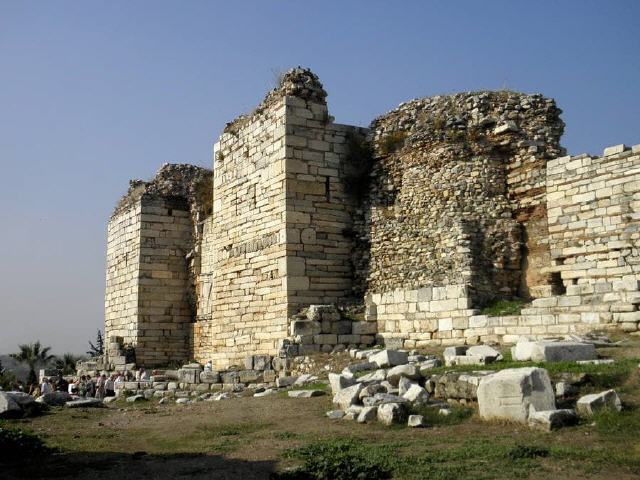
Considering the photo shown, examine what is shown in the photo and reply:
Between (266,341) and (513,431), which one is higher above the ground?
(266,341)

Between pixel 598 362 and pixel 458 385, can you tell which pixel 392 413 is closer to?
pixel 458 385

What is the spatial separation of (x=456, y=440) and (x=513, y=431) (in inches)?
23.1

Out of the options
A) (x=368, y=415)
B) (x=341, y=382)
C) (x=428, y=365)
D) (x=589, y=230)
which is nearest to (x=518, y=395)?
(x=368, y=415)

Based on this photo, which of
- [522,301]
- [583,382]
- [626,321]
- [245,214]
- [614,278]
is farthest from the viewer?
[245,214]

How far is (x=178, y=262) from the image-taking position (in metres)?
22.9

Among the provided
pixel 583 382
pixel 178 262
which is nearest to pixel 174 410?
pixel 583 382

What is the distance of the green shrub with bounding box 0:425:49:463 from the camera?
800 cm

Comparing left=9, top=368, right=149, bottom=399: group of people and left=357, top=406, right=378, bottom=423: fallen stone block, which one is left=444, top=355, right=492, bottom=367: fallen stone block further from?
left=9, top=368, right=149, bottom=399: group of people

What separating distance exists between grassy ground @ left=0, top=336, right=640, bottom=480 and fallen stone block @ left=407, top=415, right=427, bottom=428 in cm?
12

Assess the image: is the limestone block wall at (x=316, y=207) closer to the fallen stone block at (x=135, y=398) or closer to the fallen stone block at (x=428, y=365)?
the fallen stone block at (x=135, y=398)

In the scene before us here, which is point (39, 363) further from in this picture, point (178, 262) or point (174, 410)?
point (174, 410)

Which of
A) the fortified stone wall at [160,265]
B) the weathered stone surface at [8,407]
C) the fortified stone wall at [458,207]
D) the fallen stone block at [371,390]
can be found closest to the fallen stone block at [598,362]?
the fallen stone block at [371,390]

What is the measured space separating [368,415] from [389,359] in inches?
118

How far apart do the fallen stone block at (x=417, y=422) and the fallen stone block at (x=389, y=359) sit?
3.22 meters
